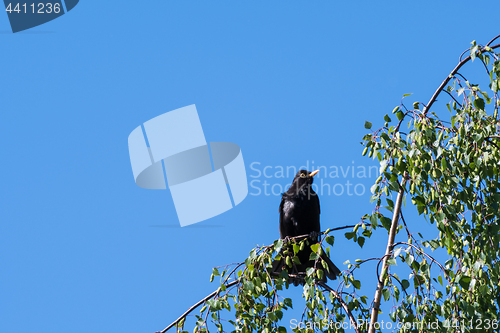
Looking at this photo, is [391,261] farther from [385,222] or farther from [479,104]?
[479,104]

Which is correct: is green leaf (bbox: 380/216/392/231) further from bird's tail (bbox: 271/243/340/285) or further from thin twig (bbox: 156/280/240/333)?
thin twig (bbox: 156/280/240/333)

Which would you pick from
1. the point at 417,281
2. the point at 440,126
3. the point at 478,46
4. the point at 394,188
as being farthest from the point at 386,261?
the point at 478,46

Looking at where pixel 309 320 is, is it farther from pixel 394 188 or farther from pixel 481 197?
pixel 481 197

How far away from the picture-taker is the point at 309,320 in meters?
3.26

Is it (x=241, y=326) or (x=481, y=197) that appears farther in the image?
(x=241, y=326)

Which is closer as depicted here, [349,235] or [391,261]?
[391,261]

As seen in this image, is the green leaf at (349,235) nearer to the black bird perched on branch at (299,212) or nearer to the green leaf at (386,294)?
the green leaf at (386,294)

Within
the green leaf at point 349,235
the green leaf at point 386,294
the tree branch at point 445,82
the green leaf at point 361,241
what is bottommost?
the green leaf at point 386,294

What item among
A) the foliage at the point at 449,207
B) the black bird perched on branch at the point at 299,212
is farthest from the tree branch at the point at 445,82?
the black bird perched on branch at the point at 299,212

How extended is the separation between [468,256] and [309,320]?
3.41 ft

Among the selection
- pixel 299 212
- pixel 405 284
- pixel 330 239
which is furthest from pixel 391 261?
pixel 299 212

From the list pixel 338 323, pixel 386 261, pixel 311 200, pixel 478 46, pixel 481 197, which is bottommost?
pixel 338 323

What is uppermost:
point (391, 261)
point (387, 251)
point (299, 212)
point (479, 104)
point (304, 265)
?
point (299, 212)

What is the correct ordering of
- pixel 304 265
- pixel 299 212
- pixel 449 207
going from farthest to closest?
pixel 299 212 → pixel 304 265 → pixel 449 207
